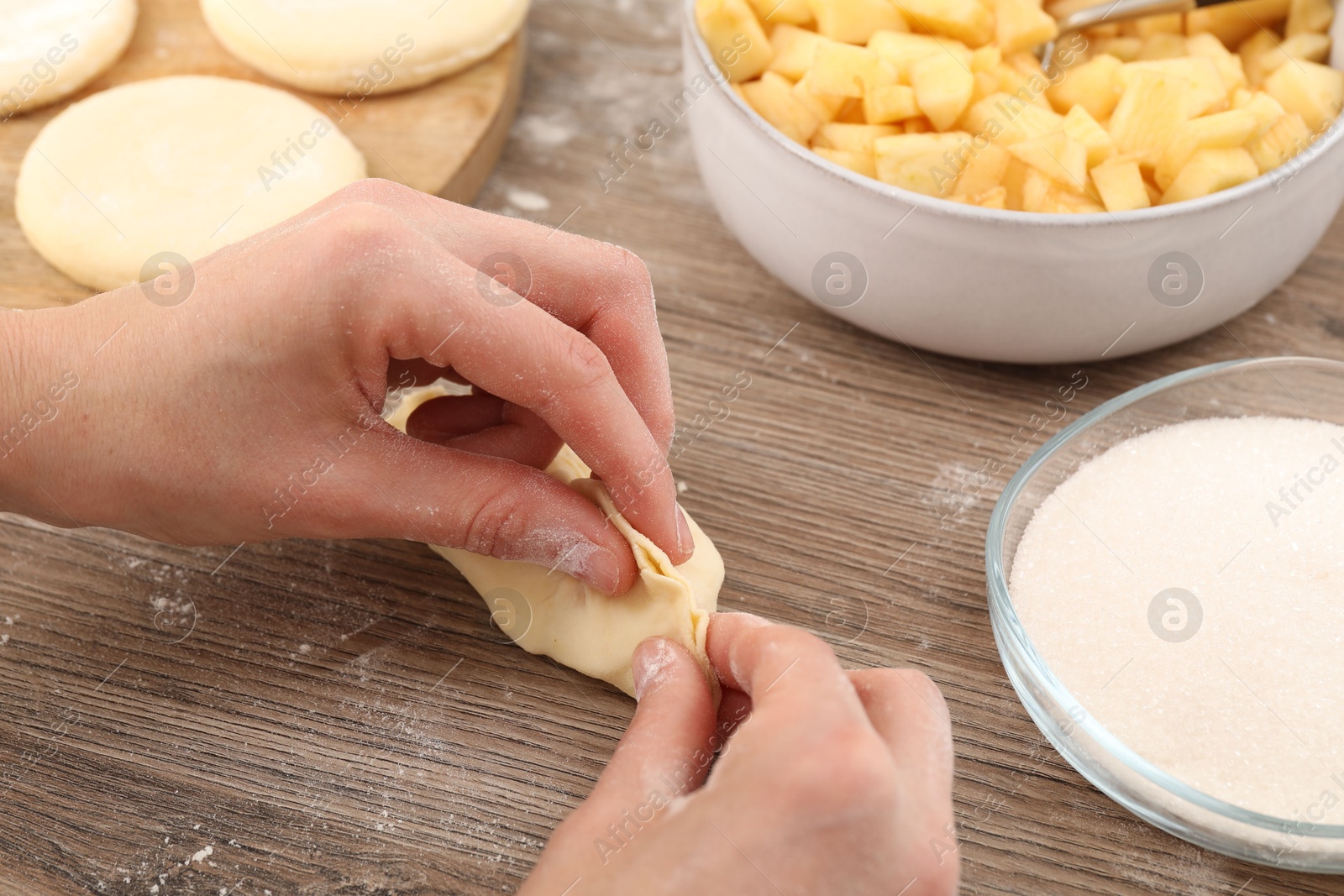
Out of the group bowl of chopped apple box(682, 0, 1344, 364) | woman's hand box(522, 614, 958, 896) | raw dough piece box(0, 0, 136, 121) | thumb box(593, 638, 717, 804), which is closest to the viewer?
woman's hand box(522, 614, 958, 896)

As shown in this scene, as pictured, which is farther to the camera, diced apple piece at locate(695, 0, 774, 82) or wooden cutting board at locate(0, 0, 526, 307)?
wooden cutting board at locate(0, 0, 526, 307)

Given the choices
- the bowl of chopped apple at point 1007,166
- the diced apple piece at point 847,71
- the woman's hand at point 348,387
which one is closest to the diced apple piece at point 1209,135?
the bowl of chopped apple at point 1007,166

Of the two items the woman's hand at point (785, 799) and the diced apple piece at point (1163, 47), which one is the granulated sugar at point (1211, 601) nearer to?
the woman's hand at point (785, 799)

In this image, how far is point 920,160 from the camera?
1186mm

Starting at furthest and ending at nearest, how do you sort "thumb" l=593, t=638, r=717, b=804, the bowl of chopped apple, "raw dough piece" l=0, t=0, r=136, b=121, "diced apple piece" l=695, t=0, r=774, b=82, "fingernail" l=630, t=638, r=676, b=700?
"raw dough piece" l=0, t=0, r=136, b=121
"diced apple piece" l=695, t=0, r=774, b=82
the bowl of chopped apple
"fingernail" l=630, t=638, r=676, b=700
"thumb" l=593, t=638, r=717, b=804

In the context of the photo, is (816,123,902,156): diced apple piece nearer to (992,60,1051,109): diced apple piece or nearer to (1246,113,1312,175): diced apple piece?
(992,60,1051,109): diced apple piece

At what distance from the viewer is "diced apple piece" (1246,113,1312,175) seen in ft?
4.02

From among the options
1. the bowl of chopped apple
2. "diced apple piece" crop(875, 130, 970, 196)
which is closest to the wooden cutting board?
the bowl of chopped apple

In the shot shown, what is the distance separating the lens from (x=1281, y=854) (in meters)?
0.88

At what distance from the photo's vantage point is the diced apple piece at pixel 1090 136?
46.9 inches

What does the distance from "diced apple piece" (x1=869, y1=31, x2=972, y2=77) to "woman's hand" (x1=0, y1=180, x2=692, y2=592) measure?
455mm

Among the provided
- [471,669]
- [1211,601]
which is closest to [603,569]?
[471,669]

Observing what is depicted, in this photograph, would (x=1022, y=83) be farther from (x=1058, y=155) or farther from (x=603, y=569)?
(x=603, y=569)

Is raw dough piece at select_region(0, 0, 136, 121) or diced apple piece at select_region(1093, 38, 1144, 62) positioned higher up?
diced apple piece at select_region(1093, 38, 1144, 62)
